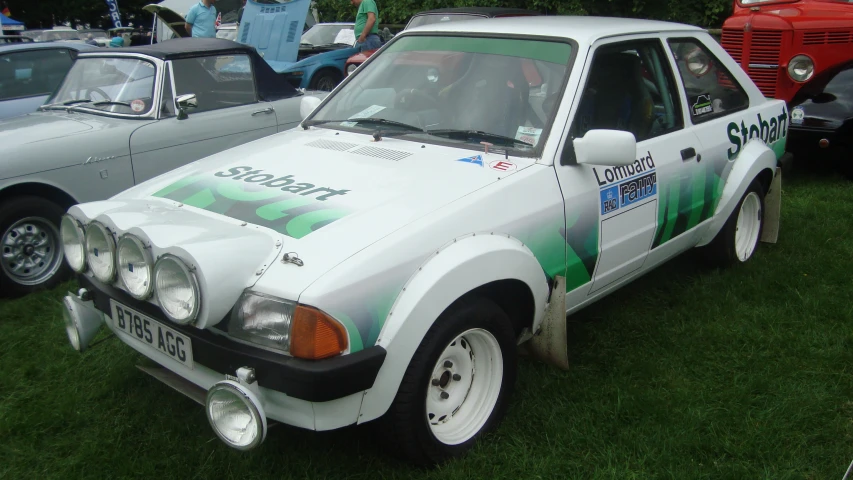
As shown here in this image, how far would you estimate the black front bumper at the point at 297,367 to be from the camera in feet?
7.43

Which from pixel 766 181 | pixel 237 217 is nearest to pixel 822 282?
pixel 766 181

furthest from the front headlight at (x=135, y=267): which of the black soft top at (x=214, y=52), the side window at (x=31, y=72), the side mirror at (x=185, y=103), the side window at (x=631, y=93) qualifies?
the side window at (x=31, y=72)

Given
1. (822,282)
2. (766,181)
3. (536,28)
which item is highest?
(536,28)

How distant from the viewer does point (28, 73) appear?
6.95 meters

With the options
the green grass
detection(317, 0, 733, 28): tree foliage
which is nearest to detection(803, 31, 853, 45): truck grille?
the green grass

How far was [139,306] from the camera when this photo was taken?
2.72 m

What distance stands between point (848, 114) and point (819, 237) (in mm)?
2050

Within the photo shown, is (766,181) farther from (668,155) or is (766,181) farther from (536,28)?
(536,28)

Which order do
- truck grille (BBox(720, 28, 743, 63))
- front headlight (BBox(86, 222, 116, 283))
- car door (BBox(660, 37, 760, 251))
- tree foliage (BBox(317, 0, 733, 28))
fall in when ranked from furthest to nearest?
tree foliage (BBox(317, 0, 733, 28)) < truck grille (BBox(720, 28, 743, 63)) < car door (BBox(660, 37, 760, 251)) < front headlight (BBox(86, 222, 116, 283))

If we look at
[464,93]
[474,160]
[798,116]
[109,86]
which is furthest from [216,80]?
[798,116]

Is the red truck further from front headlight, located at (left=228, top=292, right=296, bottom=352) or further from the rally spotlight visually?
the rally spotlight

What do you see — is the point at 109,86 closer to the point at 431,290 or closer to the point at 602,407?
the point at 431,290

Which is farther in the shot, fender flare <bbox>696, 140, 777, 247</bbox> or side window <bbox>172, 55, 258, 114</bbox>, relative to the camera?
side window <bbox>172, 55, 258, 114</bbox>

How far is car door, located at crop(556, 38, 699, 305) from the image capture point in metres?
3.23
